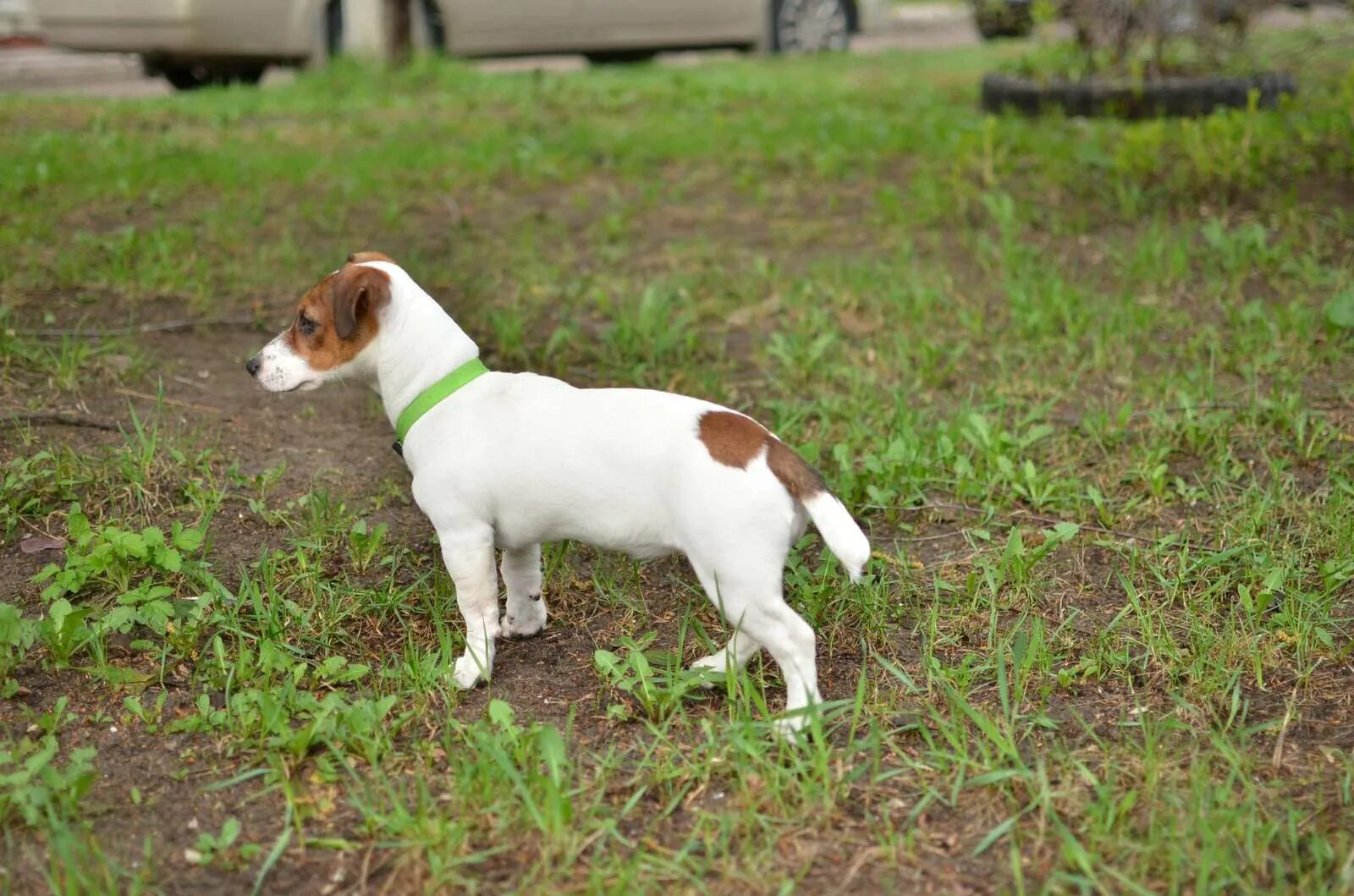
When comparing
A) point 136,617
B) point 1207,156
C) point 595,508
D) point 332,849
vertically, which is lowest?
point 332,849

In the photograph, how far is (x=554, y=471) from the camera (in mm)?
2984

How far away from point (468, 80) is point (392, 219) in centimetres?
520

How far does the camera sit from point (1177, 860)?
2434 millimetres

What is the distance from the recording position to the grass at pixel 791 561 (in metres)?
2.61

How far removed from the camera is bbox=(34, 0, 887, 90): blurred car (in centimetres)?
1124

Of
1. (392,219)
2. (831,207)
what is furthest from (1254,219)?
(392,219)

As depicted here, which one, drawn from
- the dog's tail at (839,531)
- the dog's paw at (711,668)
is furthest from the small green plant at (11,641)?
the dog's tail at (839,531)

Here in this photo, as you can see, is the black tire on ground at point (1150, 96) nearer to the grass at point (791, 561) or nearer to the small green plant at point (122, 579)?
the grass at point (791, 561)

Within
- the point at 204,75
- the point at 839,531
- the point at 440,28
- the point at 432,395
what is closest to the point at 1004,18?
the point at 440,28

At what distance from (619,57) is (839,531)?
12.6 metres

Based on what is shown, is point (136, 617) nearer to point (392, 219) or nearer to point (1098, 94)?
point (392, 219)

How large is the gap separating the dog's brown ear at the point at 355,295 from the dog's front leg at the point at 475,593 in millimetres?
524

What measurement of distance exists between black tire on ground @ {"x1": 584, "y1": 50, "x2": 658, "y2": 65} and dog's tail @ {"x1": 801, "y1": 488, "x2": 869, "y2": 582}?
38.7 ft

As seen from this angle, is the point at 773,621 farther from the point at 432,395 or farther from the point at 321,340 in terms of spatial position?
the point at 321,340
